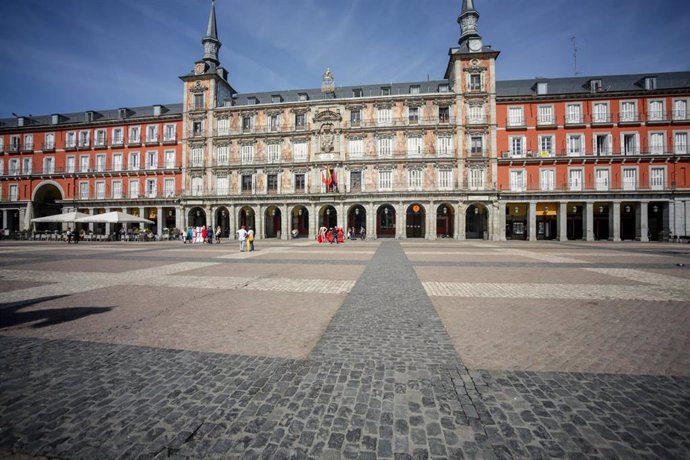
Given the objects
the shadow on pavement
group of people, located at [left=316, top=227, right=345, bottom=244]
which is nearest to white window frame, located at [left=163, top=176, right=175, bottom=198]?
group of people, located at [left=316, top=227, right=345, bottom=244]

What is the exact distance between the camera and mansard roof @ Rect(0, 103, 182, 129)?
122 feet

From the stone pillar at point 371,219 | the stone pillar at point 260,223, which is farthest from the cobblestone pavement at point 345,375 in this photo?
the stone pillar at point 260,223

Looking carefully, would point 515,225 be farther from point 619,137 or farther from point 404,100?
point 404,100

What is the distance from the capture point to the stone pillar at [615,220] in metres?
28.1

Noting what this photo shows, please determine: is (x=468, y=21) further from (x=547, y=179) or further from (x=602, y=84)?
(x=547, y=179)

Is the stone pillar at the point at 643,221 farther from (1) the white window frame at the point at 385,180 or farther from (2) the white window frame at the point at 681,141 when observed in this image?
(1) the white window frame at the point at 385,180

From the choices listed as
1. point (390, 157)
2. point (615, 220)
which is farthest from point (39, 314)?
point (615, 220)

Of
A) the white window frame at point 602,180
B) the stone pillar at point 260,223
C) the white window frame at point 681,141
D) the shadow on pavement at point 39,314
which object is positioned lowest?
the shadow on pavement at point 39,314

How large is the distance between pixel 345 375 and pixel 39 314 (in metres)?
5.84

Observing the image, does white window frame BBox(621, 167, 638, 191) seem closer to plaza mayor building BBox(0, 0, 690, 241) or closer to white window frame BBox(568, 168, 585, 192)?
plaza mayor building BBox(0, 0, 690, 241)

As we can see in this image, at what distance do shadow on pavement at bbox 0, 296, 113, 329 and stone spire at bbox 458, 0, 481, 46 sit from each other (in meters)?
41.1

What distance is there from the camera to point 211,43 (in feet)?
127

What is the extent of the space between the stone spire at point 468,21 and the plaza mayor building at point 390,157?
17 centimetres

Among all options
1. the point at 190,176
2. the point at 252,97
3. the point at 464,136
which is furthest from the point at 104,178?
the point at 464,136
